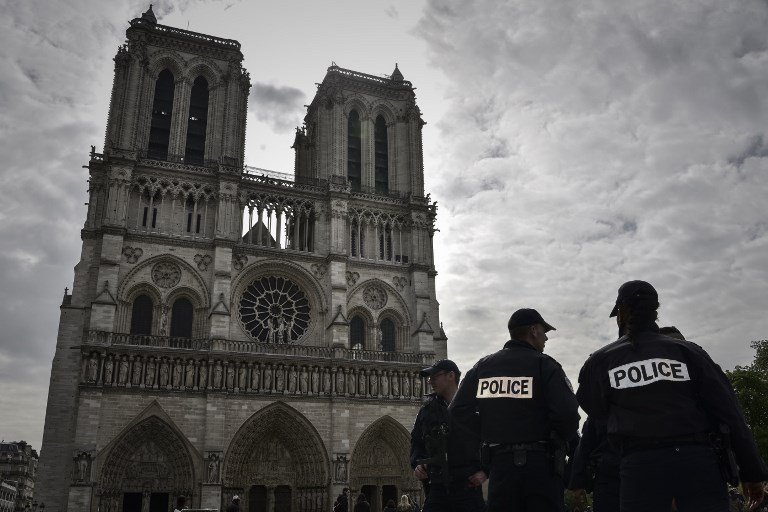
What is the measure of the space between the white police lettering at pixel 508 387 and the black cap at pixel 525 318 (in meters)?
0.46

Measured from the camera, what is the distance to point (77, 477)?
80.9 feet

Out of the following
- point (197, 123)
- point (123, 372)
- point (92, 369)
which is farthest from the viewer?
point (197, 123)

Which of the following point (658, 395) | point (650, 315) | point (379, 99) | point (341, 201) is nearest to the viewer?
point (658, 395)

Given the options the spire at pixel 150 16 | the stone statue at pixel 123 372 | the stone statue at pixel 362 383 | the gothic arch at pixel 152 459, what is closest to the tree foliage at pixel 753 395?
the stone statue at pixel 362 383

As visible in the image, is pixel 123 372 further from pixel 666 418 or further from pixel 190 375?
pixel 666 418

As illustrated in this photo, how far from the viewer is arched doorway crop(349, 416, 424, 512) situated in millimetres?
29328

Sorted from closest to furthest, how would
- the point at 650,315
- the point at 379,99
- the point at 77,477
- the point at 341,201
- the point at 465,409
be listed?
the point at 650,315, the point at 465,409, the point at 77,477, the point at 341,201, the point at 379,99

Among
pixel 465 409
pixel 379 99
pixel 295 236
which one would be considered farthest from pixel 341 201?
pixel 465 409

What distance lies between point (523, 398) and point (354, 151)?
106ft

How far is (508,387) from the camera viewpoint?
15.9ft

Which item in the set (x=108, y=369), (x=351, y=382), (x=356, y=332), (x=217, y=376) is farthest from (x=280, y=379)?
(x=108, y=369)

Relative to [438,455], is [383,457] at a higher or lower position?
higher

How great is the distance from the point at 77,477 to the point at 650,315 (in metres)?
25.4

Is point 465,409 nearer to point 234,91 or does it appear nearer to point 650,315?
point 650,315
